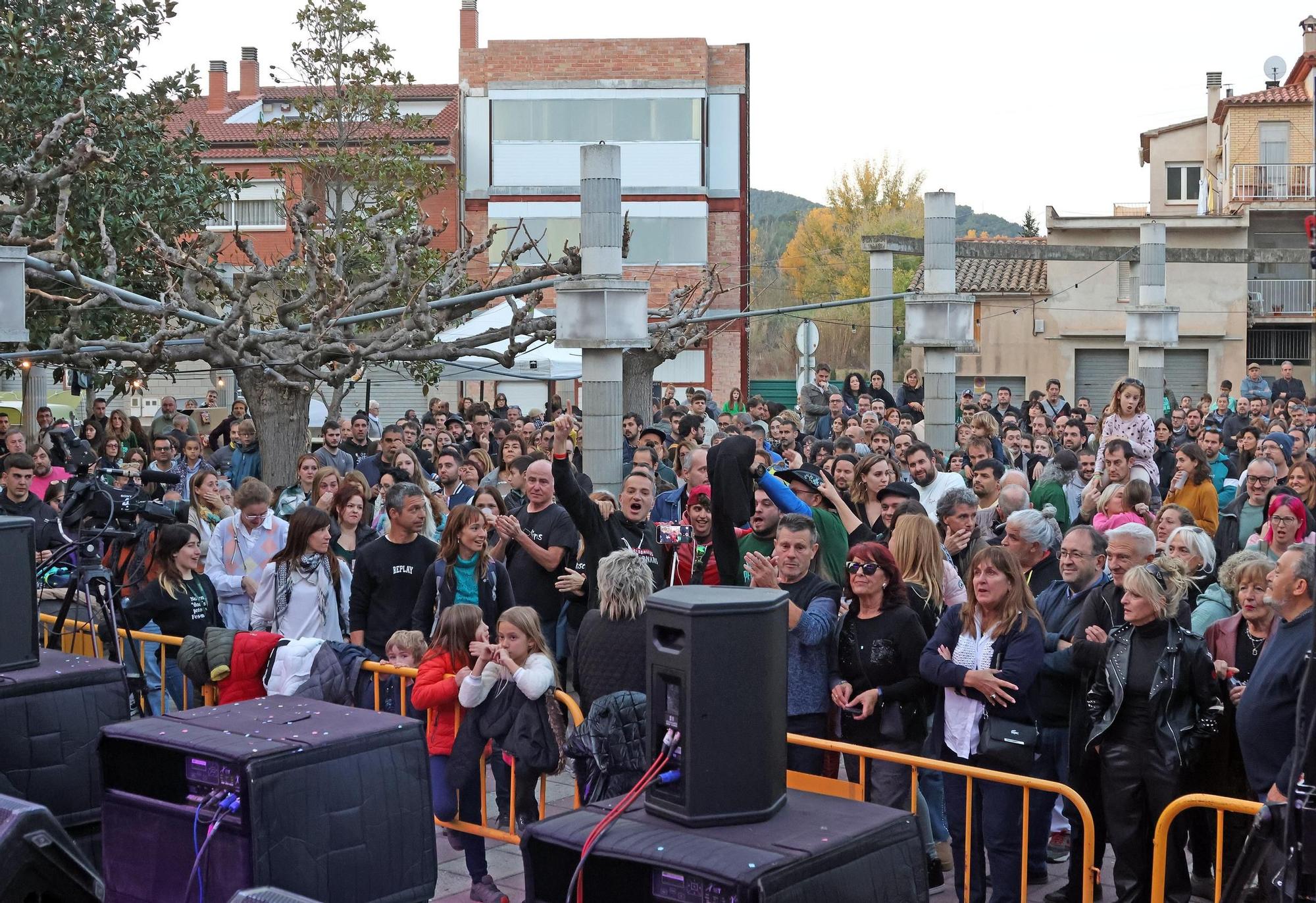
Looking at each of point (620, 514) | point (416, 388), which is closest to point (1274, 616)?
point (620, 514)

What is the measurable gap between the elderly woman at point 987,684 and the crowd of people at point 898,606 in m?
0.01

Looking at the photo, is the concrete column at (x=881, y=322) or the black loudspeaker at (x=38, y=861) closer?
the black loudspeaker at (x=38, y=861)

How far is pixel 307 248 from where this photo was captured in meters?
11.8

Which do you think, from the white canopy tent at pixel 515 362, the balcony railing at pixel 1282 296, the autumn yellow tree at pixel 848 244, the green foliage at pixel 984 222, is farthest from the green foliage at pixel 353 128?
the green foliage at pixel 984 222

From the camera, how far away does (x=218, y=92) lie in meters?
49.8

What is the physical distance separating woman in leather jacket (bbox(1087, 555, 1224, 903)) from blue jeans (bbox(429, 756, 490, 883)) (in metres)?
2.70

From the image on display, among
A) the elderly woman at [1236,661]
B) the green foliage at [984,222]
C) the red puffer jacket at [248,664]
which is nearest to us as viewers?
the elderly woman at [1236,661]

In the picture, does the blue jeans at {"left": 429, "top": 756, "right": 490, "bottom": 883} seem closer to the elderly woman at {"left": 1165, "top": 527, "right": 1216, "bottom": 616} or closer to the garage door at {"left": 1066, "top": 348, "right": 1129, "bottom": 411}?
the elderly woman at {"left": 1165, "top": 527, "right": 1216, "bottom": 616}

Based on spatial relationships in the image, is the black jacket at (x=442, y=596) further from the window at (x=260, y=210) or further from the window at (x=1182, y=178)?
the window at (x=1182, y=178)

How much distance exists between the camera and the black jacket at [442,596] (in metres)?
7.78

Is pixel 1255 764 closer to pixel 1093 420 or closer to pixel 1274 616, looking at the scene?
pixel 1274 616

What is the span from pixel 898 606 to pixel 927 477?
4270mm

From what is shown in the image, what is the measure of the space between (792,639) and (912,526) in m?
0.94

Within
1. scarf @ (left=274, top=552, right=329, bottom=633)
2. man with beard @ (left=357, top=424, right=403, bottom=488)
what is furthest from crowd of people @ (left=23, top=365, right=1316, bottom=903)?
man with beard @ (left=357, top=424, right=403, bottom=488)
